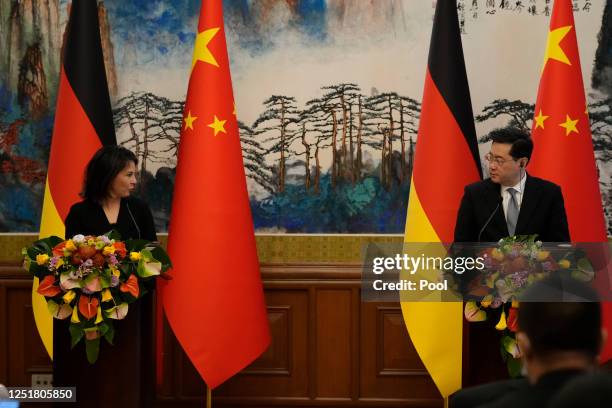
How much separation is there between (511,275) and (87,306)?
194cm

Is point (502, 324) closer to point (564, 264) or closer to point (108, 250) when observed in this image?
point (564, 264)

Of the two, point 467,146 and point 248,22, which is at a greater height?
point 248,22

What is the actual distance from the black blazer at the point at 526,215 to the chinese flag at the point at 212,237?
130 cm

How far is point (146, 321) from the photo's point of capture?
413cm

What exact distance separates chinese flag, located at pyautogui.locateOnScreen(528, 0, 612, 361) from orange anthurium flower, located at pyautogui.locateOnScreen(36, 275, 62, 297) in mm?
2684

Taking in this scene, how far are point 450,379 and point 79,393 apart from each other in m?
2.02

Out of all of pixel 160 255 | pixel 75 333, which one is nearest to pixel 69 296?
pixel 75 333

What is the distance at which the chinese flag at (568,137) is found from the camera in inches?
183

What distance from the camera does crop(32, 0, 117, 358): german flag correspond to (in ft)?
15.6

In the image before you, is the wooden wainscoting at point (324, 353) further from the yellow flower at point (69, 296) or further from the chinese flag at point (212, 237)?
the yellow flower at point (69, 296)

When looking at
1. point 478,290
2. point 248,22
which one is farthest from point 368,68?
point 478,290

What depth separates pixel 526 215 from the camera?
4020 mm

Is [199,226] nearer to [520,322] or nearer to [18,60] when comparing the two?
[18,60]

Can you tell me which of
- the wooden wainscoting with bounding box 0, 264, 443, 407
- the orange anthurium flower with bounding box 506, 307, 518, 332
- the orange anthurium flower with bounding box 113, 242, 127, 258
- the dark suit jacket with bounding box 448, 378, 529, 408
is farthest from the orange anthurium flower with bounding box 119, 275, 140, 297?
the dark suit jacket with bounding box 448, 378, 529, 408
